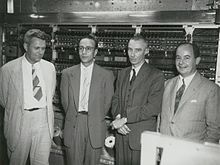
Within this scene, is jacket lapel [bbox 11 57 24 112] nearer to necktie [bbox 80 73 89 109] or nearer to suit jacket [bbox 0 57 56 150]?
suit jacket [bbox 0 57 56 150]

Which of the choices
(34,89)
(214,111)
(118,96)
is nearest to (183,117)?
(214,111)

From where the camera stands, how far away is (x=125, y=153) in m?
2.72

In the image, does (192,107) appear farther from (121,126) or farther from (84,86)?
(84,86)

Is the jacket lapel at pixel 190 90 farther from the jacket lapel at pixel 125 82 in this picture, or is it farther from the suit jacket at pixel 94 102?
the suit jacket at pixel 94 102

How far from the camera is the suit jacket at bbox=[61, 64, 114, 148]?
2.77m

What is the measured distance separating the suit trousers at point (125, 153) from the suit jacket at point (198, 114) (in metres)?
0.44

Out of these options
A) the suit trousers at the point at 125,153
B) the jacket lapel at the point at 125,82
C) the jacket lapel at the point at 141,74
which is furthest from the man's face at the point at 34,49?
the suit trousers at the point at 125,153

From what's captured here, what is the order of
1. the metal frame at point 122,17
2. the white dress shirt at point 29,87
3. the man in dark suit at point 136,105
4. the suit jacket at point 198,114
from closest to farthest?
the suit jacket at point 198,114 → the man in dark suit at point 136,105 → the white dress shirt at point 29,87 → the metal frame at point 122,17

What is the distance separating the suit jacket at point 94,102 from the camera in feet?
9.09

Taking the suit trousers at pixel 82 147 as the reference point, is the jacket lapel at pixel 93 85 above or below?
above

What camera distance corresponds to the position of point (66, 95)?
291 cm

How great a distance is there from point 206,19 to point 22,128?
2.39 meters

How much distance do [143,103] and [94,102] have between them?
513mm

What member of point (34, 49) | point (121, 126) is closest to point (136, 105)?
point (121, 126)
